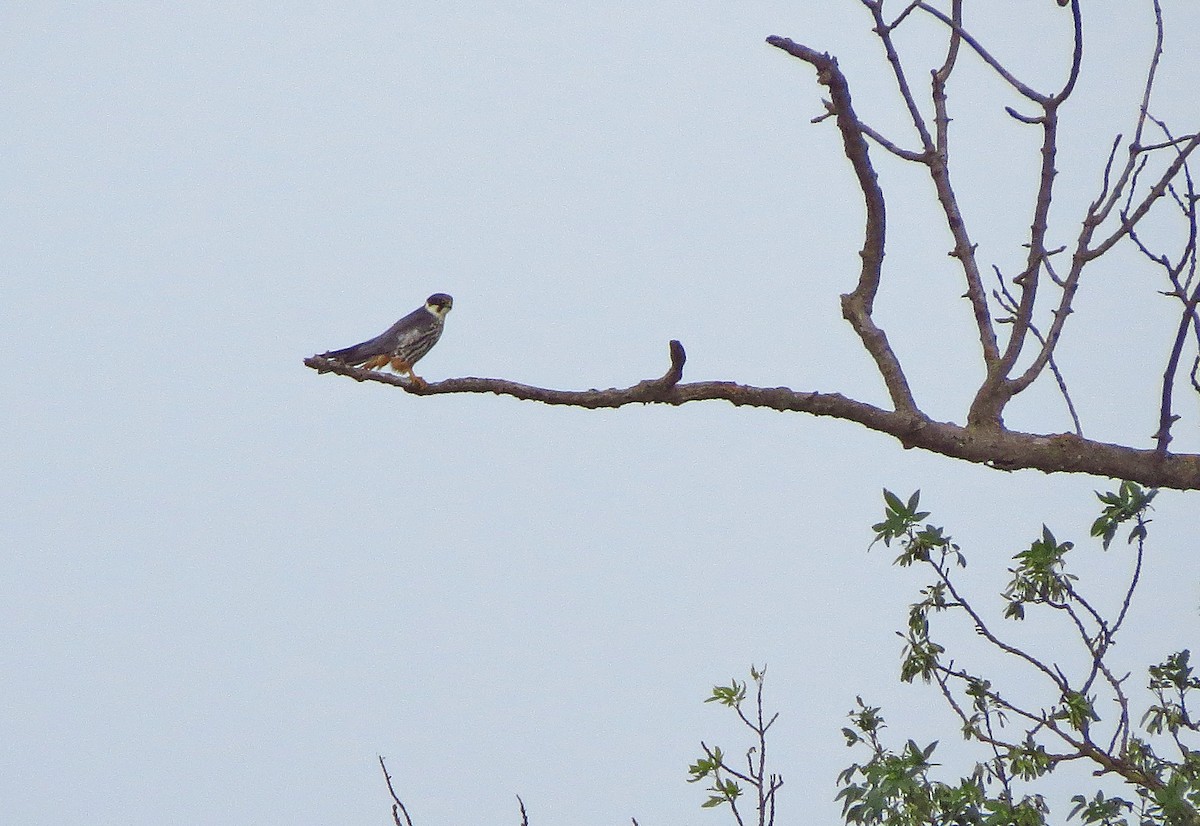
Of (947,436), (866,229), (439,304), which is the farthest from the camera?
(439,304)

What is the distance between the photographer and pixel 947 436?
2.58 meters

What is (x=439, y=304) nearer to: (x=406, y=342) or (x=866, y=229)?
(x=406, y=342)

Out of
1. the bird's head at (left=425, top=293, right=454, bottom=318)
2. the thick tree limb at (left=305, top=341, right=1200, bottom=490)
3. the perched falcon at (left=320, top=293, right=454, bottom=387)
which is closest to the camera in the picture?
the thick tree limb at (left=305, top=341, right=1200, bottom=490)

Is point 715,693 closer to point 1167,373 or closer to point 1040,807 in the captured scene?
point 1040,807

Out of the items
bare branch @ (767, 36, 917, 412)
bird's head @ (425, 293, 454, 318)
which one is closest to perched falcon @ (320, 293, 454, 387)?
bird's head @ (425, 293, 454, 318)

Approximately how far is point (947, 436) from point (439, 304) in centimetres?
576

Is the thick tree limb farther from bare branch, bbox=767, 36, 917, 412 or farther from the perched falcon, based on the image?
the perched falcon

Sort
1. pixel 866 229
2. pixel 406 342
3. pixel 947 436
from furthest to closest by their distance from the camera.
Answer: pixel 406 342 < pixel 866 229 < pixel 947 436

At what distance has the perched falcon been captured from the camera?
6.73 metres

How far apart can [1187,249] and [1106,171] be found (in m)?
0.25

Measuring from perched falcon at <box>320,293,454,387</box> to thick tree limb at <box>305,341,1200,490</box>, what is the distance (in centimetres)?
410

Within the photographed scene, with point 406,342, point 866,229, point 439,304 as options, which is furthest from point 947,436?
point 439,304

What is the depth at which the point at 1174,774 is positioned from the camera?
3.19 meters

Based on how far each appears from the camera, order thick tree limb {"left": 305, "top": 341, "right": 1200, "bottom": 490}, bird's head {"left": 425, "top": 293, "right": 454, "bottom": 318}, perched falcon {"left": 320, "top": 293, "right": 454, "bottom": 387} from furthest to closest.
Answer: bird's head {"left": 425, "top": 293, "right": 454, "bottom": 318} → perched falcon {"left": 320, "top": 293, "right": 454, "bottom": 387} → thick tree limb {"left": 305, "top": 341, "right": 1200, "bottom": 490}
